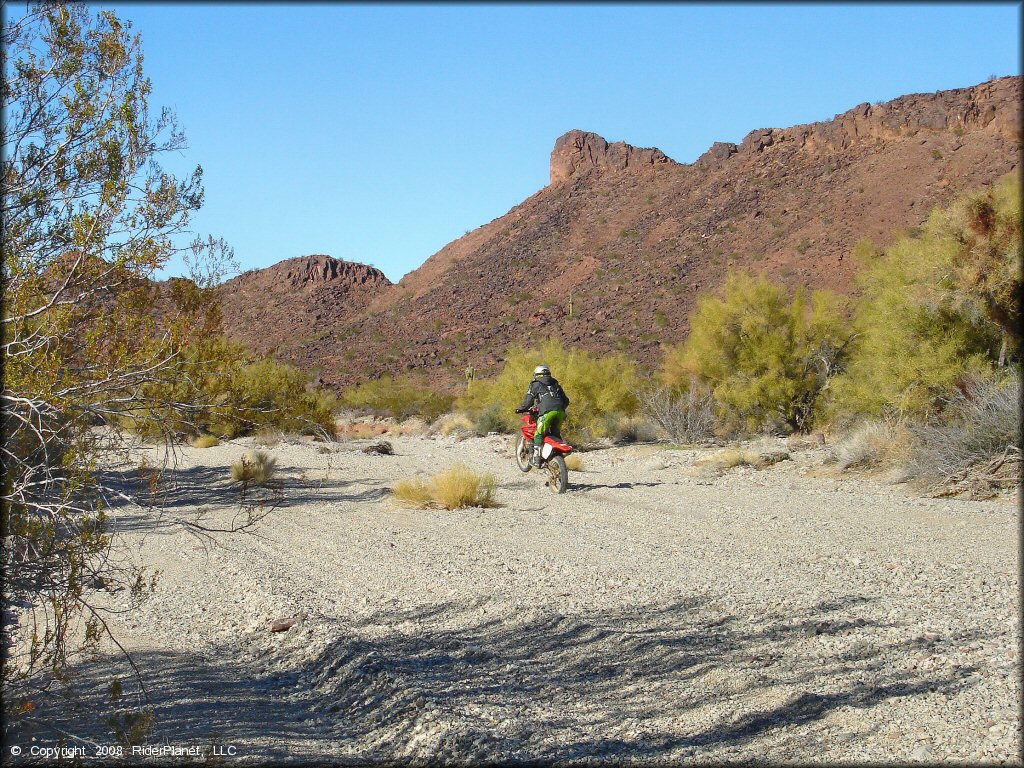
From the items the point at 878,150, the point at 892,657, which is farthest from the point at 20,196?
the point at 878,150

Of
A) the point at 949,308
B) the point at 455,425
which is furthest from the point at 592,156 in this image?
the point at 949,308

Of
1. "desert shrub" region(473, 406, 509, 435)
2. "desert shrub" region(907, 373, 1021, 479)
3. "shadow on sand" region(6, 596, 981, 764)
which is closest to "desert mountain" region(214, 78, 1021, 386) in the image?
"desert shrub" region(473, 406, 509, 435)

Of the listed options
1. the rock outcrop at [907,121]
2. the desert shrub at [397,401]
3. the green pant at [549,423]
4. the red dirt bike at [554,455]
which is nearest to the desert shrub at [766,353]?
the red dirt bike at [554,455]

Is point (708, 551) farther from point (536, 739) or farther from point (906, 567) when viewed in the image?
point (536, 739)

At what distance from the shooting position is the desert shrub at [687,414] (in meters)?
21.9

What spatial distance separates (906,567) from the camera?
24.8 feet

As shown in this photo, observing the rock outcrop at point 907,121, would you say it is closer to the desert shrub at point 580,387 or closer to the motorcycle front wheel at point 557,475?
the desert shrub at point 580,387

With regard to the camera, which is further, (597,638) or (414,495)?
(414,495)

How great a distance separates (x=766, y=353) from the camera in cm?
2205

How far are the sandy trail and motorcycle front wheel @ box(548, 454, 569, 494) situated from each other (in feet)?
7.84

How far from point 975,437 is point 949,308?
13.3 feet

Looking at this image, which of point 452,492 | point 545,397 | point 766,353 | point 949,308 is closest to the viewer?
point 452,492

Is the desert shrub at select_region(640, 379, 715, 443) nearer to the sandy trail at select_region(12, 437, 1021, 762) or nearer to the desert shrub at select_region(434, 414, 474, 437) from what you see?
the desert shrub at select_region(434, 414, 474, 437)

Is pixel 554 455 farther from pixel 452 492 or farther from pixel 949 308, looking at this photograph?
pixel 949 308
